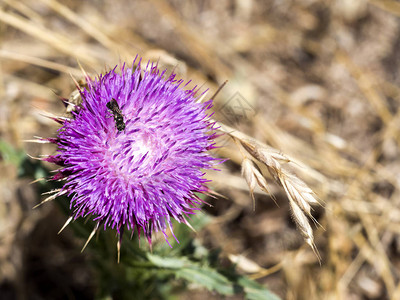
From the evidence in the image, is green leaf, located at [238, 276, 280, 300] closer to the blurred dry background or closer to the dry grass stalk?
the blurred dry background

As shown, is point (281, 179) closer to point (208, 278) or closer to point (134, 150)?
point (134, 150)

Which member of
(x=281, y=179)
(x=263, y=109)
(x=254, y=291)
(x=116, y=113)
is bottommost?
(x=254, y=291)

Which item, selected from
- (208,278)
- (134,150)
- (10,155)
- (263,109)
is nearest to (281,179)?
(134,150)

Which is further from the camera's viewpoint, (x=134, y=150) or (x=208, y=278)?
(x=208, y=278)

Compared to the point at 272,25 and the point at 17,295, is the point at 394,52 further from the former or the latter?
the point at 17,295

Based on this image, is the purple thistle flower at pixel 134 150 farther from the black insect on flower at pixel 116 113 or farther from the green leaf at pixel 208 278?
the green leaf at pixel 208 278

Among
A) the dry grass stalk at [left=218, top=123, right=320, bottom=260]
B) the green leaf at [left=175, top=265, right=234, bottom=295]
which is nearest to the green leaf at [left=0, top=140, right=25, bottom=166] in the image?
the green leaf at [left=175, top=265, right=234, bottom=295]
